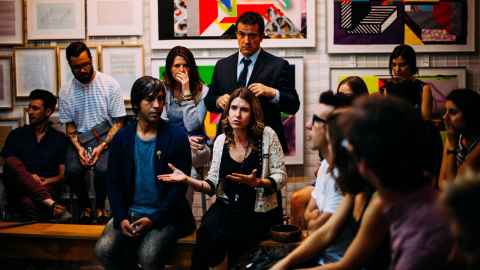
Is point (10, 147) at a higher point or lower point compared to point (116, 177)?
higher

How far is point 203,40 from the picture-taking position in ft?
17.3

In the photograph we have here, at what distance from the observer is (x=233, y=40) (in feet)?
17.3

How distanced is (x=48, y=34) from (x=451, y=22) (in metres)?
3.43

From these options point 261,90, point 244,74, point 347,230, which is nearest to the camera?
point 347,230

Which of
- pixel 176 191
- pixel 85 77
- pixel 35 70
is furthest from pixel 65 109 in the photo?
pixel 176 191

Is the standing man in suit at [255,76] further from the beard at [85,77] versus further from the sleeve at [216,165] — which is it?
the beard at [85,77]

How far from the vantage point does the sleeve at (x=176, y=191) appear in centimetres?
365

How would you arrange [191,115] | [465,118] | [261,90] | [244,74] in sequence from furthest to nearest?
[191,115], [244,74], [261,90], [465,118]

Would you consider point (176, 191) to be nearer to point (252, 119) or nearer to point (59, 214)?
point (252, 119)

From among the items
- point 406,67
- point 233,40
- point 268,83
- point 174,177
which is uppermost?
point 233,40

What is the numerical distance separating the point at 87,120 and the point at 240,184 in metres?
1.66

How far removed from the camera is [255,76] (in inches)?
165

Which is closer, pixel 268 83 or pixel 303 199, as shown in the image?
pixel 303 199

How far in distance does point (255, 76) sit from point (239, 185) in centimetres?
85
